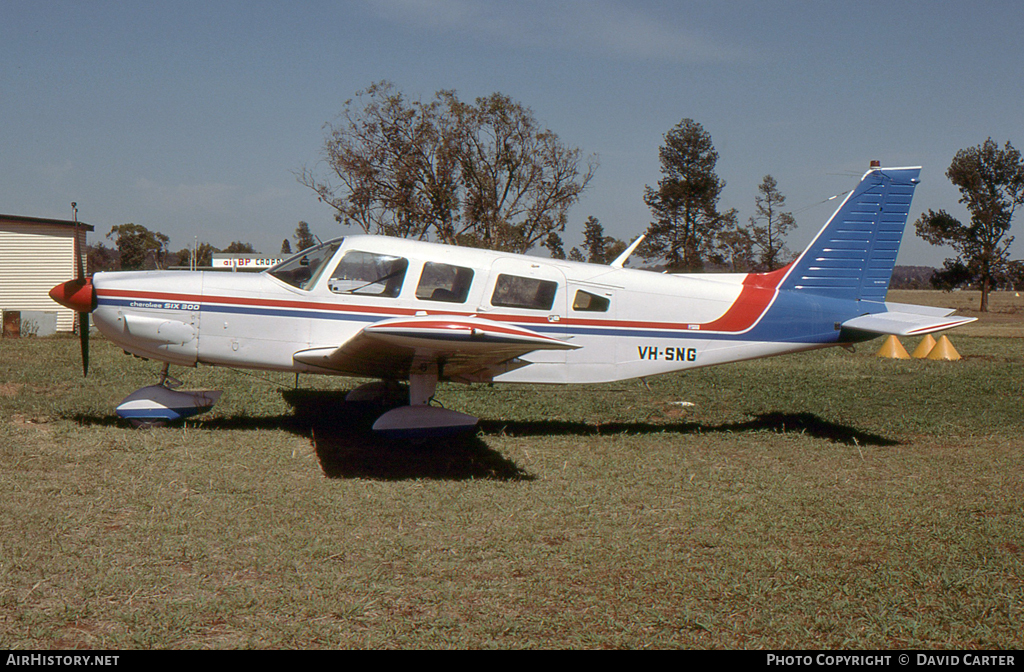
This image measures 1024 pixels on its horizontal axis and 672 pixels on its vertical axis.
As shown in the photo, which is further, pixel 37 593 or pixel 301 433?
pixel 301 433

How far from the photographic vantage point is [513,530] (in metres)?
5.02

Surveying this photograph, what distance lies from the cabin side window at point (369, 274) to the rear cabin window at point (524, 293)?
989 millimetres

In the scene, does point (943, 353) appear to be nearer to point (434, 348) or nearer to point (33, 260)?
point (434, 348)

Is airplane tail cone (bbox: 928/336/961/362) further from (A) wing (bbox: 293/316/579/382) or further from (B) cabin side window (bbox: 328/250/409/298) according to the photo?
(B) cabin side window (bbox: 328/250/409/298)

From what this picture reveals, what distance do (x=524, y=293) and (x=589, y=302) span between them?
0.74m

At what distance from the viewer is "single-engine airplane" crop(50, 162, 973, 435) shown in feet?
24.4

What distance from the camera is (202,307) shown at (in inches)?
297

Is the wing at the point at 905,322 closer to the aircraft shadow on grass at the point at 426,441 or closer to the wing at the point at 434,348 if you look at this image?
the aircraft shadow on grass at the point at 426,441

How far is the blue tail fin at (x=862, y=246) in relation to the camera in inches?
348

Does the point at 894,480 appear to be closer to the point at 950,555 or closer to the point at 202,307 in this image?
the point at 950,555

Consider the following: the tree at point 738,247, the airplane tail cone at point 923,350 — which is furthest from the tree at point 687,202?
the airplane tail cone at point 923,350

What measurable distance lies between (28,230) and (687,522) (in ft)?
68.1
